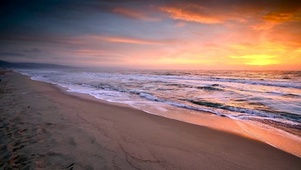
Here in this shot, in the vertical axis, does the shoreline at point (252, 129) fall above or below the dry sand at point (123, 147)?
below

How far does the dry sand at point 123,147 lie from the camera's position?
10.6ft

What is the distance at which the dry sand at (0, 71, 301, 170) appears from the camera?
323 cm

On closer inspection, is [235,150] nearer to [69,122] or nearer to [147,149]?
[147,149]

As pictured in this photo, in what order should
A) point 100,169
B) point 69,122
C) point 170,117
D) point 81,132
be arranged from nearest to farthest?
point 100,169
point 81,132
point 69,122
point 170,117

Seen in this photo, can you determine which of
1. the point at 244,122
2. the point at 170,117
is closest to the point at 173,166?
the point at 170,117

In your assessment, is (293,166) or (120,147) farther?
(120,147)

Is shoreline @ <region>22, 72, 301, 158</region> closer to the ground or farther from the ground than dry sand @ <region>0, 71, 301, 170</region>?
closer to the ground

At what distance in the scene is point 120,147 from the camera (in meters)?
3.86

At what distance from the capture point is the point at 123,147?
12.7ft

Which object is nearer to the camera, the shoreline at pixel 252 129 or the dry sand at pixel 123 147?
the dry sand at pixel 123 147

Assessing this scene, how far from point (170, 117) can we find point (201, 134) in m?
1.94

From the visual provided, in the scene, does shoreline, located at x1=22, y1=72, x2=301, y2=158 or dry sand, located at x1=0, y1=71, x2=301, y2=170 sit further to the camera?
shoreline, located at x1=22, y1=72, x2=301, y2=158

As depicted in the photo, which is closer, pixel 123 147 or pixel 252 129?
pixel 123 147

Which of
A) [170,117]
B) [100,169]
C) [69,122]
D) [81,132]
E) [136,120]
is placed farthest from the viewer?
[170,117]
